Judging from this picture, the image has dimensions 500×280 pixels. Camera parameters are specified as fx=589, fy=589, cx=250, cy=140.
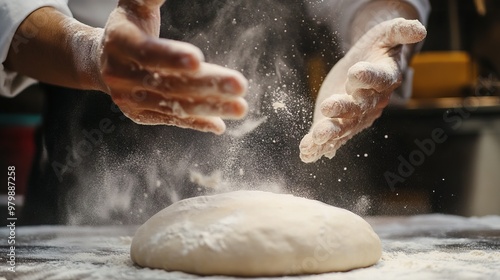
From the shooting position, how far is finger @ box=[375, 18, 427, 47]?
5.12ft

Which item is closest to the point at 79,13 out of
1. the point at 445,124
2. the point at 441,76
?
the point at 445,124

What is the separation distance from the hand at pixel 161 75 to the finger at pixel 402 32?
1.98 feet

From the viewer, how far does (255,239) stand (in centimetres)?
123

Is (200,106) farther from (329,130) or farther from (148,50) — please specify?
(329,130)

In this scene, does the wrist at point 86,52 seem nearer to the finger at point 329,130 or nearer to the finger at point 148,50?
the finger at point 148,50

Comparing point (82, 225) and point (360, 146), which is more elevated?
point (360, 146)

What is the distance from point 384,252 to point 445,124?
170 cm

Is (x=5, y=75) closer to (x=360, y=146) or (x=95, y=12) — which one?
(x=95, y=12)

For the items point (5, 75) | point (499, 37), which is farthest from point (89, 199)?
point (499, 37)

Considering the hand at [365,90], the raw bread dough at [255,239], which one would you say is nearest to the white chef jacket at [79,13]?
the hand at [365,90]

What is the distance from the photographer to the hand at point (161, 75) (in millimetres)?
1123

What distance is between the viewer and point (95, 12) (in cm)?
224

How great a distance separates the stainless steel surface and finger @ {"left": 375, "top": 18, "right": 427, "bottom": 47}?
0.57 m

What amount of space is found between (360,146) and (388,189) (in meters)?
0.27
